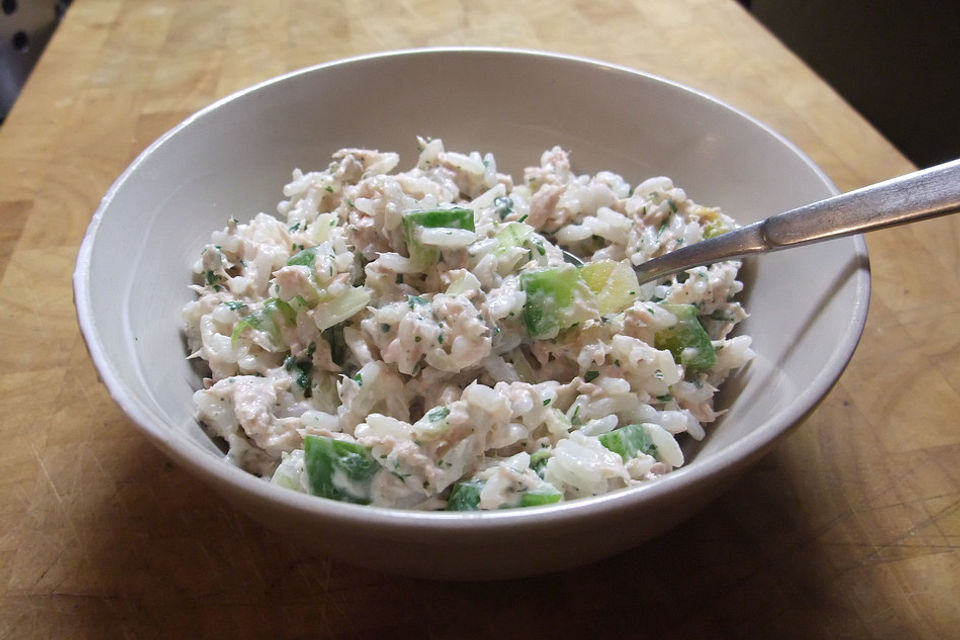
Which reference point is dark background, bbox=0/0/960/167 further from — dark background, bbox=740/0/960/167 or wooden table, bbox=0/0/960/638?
wooden table, bbox=0/0/960/638

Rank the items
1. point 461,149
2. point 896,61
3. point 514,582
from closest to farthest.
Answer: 1. point 514,582
2. point 461,149
3. point 896,61

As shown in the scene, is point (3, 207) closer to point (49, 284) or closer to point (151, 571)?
point (49, 284)

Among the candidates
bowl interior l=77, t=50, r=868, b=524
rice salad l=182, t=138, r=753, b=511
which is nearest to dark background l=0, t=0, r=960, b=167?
bowl interior l=77, t=50, r=868, b=524

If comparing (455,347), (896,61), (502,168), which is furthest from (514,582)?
(896,61)

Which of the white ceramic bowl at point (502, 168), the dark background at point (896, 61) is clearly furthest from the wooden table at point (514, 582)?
the dark background at point (896, 61)

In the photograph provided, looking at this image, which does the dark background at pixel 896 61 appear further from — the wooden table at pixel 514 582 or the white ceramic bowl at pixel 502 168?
the white ceramic bowl at pixel 502 168

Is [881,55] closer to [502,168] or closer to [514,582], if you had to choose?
[502,168]
